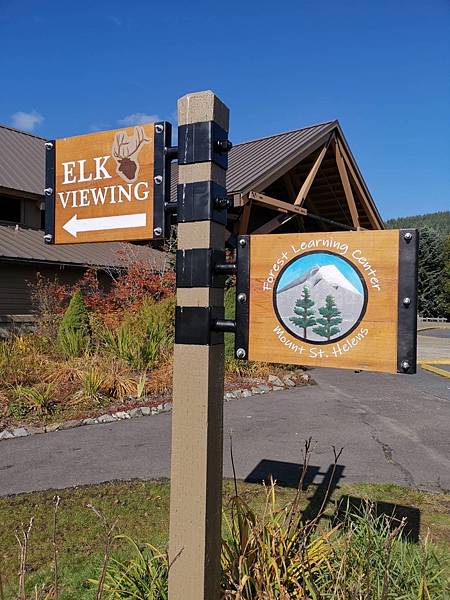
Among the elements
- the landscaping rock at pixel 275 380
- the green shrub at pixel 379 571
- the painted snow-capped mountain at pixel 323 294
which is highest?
the painted snow-capped mountain at pixel 323 294

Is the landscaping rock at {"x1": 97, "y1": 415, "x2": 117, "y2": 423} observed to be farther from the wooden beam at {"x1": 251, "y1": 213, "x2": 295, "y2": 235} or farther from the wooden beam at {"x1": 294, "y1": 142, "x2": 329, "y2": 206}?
the wooden beam at {"x1": 294, "y1": 142, "x2": 329, "y2": 206}

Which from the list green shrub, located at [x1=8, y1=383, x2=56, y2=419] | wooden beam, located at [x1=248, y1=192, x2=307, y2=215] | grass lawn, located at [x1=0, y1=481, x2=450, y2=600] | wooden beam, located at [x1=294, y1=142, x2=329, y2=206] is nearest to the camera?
grass lawn, located at [x1=0, y1=481, x2=450, y2=600]

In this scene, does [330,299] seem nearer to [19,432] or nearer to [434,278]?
[19,432]

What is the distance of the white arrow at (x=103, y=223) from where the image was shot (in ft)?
7.27

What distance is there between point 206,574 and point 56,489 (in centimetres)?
295

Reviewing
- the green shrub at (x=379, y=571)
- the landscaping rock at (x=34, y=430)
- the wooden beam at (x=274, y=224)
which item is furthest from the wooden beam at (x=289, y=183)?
the green shrub at (x=379, y=571)

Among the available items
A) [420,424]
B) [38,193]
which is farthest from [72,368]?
[38,193]

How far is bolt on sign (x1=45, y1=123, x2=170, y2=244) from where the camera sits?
2.19 m

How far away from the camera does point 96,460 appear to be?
17.6 ft

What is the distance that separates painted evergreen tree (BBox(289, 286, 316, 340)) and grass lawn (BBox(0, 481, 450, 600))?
2.06 metres

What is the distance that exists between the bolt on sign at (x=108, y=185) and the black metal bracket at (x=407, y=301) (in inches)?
40.1

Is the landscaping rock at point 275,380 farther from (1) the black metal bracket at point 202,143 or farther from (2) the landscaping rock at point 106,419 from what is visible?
(1) the black metal bracket at point 202,143

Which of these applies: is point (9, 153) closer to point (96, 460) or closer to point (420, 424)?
point (96, 460)

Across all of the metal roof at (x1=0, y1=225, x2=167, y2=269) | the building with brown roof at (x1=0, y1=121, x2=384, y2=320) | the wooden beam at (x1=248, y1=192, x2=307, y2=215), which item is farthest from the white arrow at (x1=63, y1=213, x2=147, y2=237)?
the metal roof at (x1=0, y1=225, x2=167, y2=269)
